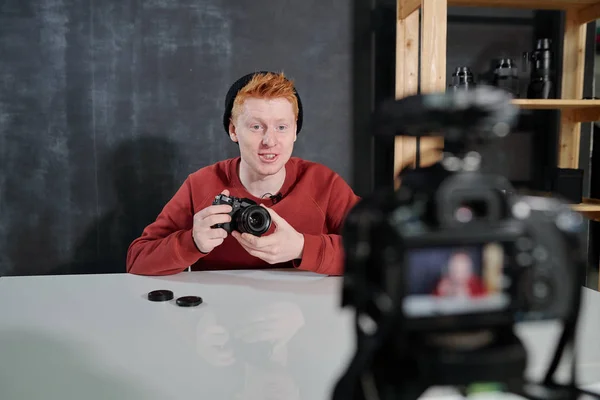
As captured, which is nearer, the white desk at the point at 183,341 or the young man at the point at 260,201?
the white desk at the point at 183,341

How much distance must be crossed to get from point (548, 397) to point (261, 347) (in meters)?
0.49

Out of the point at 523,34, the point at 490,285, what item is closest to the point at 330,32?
the point at 523,34

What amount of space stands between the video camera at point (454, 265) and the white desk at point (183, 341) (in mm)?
94

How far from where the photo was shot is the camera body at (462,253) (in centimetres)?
40

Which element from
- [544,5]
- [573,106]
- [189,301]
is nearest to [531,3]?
[544,5]

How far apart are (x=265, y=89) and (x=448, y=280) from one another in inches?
44.5

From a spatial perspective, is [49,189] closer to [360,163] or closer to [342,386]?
[360,163]

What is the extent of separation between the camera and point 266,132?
4.75ft

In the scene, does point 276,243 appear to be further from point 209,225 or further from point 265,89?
point 265,89

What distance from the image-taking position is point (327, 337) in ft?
2.95

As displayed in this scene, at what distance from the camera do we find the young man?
4.26 feet

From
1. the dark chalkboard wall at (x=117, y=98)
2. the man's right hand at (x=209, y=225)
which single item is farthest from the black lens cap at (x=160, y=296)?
the dark chalkboard wall at (x=117, y=98)

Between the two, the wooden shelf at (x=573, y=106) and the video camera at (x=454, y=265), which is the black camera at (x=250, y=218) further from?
the wooden shelf at (x=573, y=106)

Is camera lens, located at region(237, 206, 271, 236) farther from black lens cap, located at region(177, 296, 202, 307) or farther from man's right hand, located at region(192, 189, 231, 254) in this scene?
black lens cap, located at region(177, 296, 202, 307)
